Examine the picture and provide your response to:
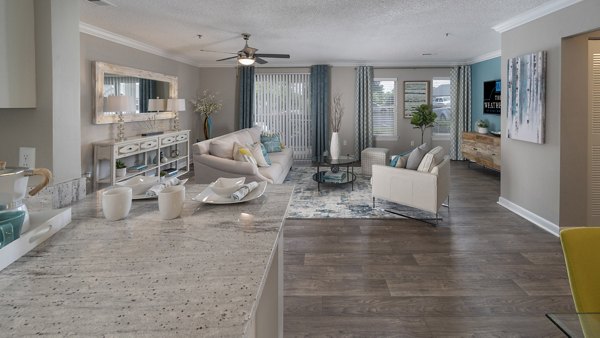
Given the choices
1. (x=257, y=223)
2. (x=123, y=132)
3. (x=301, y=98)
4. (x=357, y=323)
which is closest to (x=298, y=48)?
(x=301, y=98)

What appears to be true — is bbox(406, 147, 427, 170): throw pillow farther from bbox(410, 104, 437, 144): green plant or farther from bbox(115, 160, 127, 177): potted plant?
bbox(410, 104, 437, 144): green plant

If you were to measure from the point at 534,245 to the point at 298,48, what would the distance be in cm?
502

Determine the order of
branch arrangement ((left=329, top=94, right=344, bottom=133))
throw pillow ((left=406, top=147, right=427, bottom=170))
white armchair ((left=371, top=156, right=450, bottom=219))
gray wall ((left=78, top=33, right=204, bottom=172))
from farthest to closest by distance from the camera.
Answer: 1. branch arrangement ((left=329, top=94, right=344, bottom=133))
2. gray wall ((left=78, top=33, right=204, bottom=172))
3. throw pillow ((left=406, top=147, right=427, bottom=170))
4. white armchair ((left=371, top=156, right=450, bottom=219))

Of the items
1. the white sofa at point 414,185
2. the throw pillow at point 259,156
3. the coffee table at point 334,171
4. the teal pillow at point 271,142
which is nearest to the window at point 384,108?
the teal pillow at point 271,142

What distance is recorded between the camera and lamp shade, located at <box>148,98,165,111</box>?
6738mm

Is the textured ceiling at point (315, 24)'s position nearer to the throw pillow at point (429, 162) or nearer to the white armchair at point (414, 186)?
the throw pillow at point (429, 162)

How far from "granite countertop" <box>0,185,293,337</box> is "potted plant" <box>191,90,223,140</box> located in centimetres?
757

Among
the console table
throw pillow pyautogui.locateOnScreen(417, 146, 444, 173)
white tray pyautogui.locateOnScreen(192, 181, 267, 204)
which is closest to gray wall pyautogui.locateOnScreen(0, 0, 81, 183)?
white tray pyautogui.locateOnScreen(192, 181, 267, 204)

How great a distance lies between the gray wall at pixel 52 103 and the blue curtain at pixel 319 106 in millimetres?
7375

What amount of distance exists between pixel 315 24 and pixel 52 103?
155 inches

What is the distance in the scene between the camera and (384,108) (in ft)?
31.3

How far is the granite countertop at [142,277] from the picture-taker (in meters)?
0.73

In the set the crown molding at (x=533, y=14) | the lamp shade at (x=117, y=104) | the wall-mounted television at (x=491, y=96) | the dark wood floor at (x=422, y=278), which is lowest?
the dark wood floor at (x=422, y=278)

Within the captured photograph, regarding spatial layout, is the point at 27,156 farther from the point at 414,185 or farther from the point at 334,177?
the point at 334,177
